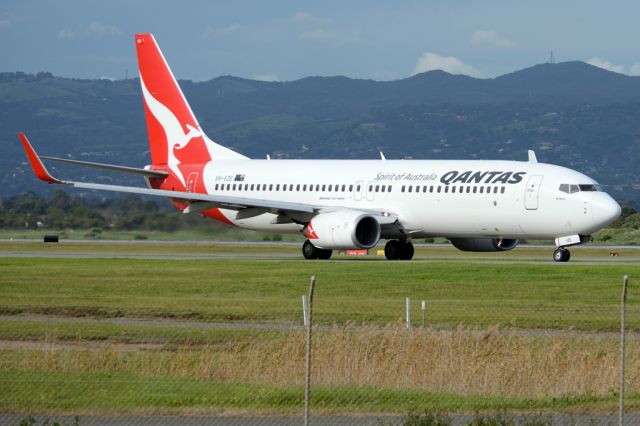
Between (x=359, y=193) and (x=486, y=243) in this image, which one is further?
(x=359, y=193)

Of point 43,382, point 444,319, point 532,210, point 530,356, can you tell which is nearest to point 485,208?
point 532,210

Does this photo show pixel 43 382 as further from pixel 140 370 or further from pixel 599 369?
pixel 599 369

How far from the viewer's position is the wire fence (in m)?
20.5

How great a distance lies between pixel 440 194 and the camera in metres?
53.3

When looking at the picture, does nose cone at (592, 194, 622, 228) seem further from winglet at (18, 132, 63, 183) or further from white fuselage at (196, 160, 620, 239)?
winglet at (18, 132, 63, 183)

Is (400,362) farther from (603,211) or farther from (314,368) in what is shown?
(603,211)

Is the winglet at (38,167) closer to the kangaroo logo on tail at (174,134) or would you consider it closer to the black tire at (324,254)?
the kangaroo logo on tail at (174,134)

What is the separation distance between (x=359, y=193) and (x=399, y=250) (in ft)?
8.89

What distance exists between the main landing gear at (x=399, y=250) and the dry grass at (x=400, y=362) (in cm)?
2978

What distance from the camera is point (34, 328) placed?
30.8m

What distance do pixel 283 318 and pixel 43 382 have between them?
1098 centimetres

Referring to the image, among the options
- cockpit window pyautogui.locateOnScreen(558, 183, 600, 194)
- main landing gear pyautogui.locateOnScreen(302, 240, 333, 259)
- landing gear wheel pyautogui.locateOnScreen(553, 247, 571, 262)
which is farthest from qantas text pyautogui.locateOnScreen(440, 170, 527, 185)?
main landing gear pyautogui.locateOnScreen(302, 240, 333, 259)

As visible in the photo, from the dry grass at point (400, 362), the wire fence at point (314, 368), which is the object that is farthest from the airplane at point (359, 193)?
the dry grass at point (400, 362)

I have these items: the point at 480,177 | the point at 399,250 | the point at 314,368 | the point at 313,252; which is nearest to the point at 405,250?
the point at 399,250
